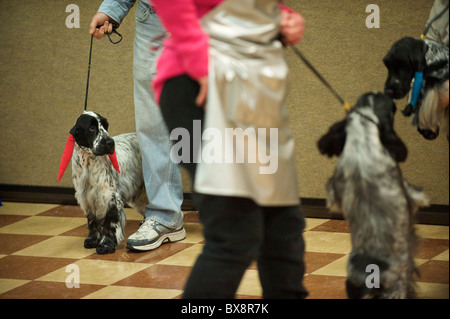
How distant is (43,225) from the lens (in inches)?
146

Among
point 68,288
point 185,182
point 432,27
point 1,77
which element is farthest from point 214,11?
point 1,77

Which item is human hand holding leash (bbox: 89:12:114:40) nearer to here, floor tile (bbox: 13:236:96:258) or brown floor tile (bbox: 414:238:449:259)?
floor tile (bbox: 13:236:96:258)

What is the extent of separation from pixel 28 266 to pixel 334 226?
151 centimetres

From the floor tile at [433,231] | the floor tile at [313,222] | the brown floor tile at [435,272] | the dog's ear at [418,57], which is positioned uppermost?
the dog's ear at [418,57]

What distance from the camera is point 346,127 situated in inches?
73.8

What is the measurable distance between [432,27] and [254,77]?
90 centimetres

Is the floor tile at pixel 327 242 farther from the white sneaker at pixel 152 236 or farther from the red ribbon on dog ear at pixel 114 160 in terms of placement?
the red ribbon on dog ear at pixel 114 160

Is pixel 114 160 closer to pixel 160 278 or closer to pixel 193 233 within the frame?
Result: pixel 193 233

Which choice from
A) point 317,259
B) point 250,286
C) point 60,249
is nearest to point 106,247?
point 60,249

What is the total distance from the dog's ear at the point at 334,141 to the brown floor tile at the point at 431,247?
1.06 meters

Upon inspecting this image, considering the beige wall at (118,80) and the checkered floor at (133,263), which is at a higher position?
the beige wall at (118,80)

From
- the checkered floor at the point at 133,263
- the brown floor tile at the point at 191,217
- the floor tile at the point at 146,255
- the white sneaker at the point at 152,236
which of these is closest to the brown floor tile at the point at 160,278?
the checkered floor at the point at 133,263

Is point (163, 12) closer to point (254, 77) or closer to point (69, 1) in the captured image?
point (254, 77)

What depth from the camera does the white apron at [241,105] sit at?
5.18ft
